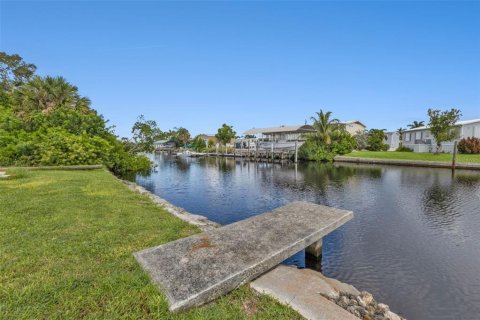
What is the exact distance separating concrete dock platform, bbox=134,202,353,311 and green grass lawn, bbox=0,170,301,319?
0.16 meters

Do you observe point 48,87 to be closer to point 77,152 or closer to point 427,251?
point 77,152

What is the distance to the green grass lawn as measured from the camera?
10.1 ft

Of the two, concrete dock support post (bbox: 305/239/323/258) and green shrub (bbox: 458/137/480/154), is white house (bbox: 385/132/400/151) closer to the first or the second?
green shrub (bbox: 458/137/480/154)

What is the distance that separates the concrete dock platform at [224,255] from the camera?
338cm

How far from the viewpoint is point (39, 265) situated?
4078 millimetres

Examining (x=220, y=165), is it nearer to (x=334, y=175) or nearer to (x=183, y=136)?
(x=334, y=175)

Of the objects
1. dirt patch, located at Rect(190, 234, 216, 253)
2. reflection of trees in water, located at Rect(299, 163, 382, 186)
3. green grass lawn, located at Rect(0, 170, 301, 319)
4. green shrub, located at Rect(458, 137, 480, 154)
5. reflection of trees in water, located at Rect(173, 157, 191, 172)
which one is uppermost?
green shrub, located at Rect(458, 137, 480, 154)

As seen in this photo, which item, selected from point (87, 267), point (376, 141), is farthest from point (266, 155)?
point (87, 267)

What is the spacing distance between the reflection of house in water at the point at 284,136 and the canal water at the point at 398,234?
28.6m

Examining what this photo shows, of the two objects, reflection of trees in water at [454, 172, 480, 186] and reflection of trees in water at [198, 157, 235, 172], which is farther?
reflection of trees in water at [198, 157, 235, 172]

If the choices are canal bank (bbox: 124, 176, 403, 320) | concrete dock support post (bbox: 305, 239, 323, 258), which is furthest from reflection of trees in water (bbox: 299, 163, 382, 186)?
canal bank (bbox: 124, 176, 403, 320)

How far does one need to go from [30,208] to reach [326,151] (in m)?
43.6

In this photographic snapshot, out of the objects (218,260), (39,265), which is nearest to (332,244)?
(218,260)

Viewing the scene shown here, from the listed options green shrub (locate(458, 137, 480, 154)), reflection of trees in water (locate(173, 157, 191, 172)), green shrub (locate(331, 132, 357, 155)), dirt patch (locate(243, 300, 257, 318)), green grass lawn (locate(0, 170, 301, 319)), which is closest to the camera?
green grass lawn (locate(0, 170, 301, 319))
